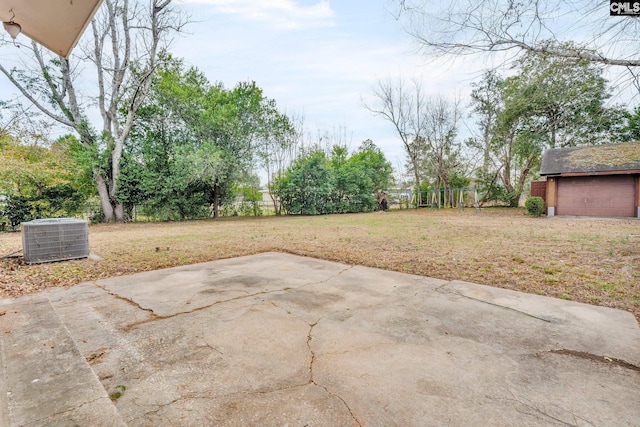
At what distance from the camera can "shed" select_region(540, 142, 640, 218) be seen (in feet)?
39.2

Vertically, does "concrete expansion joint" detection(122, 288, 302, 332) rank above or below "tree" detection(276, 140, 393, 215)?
below

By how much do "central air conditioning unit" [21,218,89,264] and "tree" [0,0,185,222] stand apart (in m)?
9.16

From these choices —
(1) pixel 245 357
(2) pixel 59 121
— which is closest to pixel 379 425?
(1) pixel 245 357

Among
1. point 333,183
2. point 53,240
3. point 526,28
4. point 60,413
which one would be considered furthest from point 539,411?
point 333,183

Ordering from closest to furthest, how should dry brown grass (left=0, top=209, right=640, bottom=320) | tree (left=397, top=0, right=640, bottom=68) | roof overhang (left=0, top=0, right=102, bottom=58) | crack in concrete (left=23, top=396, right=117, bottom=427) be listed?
1. crack in concrete (left=23, top=396, right=117, bottom=427)
2. roof overhang (left=0, top=0, right=102, bottom=58)
3. tree (left=397, top=0, right=640, bottom=68)
4. dry brown grass (left=0, top=209, right=640, bottom=320)

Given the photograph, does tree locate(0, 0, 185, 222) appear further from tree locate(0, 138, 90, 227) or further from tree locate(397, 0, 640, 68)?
tree locate(397, 0, 640, 68)

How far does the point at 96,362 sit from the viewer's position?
5.76ft

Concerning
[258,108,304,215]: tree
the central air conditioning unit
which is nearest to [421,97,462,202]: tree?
[258,108,304,215]: tree

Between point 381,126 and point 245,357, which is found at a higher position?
point 381,126

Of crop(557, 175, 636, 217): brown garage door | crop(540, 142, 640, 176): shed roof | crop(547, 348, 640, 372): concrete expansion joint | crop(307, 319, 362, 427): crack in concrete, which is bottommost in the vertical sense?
crop(547, 348, 640, 372): concrete expansion joint

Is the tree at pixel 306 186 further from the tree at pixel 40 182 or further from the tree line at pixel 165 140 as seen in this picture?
the tree at pixel 40 182

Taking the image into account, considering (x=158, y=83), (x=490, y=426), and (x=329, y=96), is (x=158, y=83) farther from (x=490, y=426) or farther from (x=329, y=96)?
(x=490, y=426)

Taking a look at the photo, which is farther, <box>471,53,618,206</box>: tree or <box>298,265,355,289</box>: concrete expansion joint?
<box>471,53,618,206</box>: tree

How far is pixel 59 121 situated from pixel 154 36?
541cm
